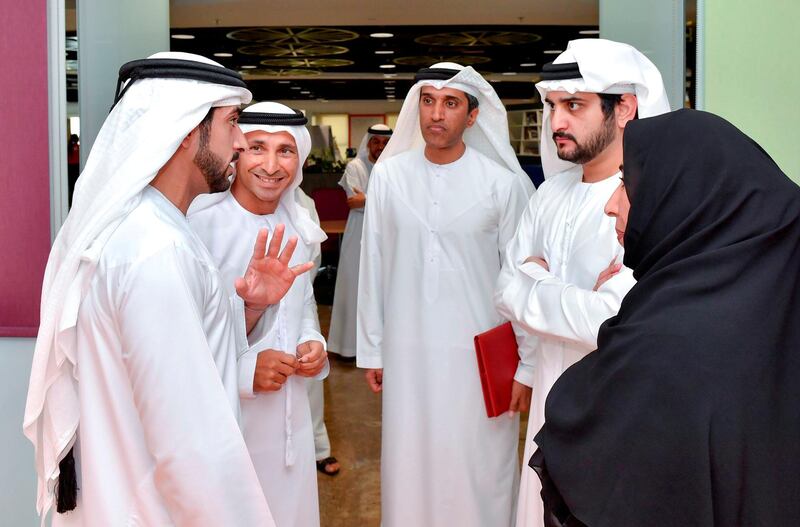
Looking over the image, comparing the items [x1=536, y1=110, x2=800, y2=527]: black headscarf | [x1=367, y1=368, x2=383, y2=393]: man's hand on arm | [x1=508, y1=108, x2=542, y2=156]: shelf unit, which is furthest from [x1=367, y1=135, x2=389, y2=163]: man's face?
[x1=508, y1=108, x2=542, y2=156]: shelf unit

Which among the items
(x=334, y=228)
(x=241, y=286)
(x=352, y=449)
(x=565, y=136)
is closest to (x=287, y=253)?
(x=241, y=286)

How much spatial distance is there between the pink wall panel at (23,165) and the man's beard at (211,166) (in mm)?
1257

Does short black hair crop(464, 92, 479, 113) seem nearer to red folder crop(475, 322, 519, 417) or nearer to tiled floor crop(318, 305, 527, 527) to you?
red folder crop(475, 322, 519, 417)

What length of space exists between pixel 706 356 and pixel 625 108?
4.88 ft

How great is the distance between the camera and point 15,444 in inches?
126

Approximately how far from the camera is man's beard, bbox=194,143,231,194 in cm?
217

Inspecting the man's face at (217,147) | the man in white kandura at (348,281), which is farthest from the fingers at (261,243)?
the man in white kandura at (348,281)

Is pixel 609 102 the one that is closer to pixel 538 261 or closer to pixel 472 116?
pixel 538 261

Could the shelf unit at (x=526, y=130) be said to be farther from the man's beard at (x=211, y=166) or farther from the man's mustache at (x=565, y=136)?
the man's beard at (x=211, y=166)

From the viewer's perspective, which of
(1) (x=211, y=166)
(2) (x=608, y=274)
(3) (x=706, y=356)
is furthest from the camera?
(2) (x=608, y=274)

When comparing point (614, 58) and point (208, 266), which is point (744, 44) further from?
point (208, 266)

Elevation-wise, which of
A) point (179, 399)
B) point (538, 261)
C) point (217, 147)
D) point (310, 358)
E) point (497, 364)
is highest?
point (217, 147)

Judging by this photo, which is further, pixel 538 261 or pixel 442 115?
pixel 442 115

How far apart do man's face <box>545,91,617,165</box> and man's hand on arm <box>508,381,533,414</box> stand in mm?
836
